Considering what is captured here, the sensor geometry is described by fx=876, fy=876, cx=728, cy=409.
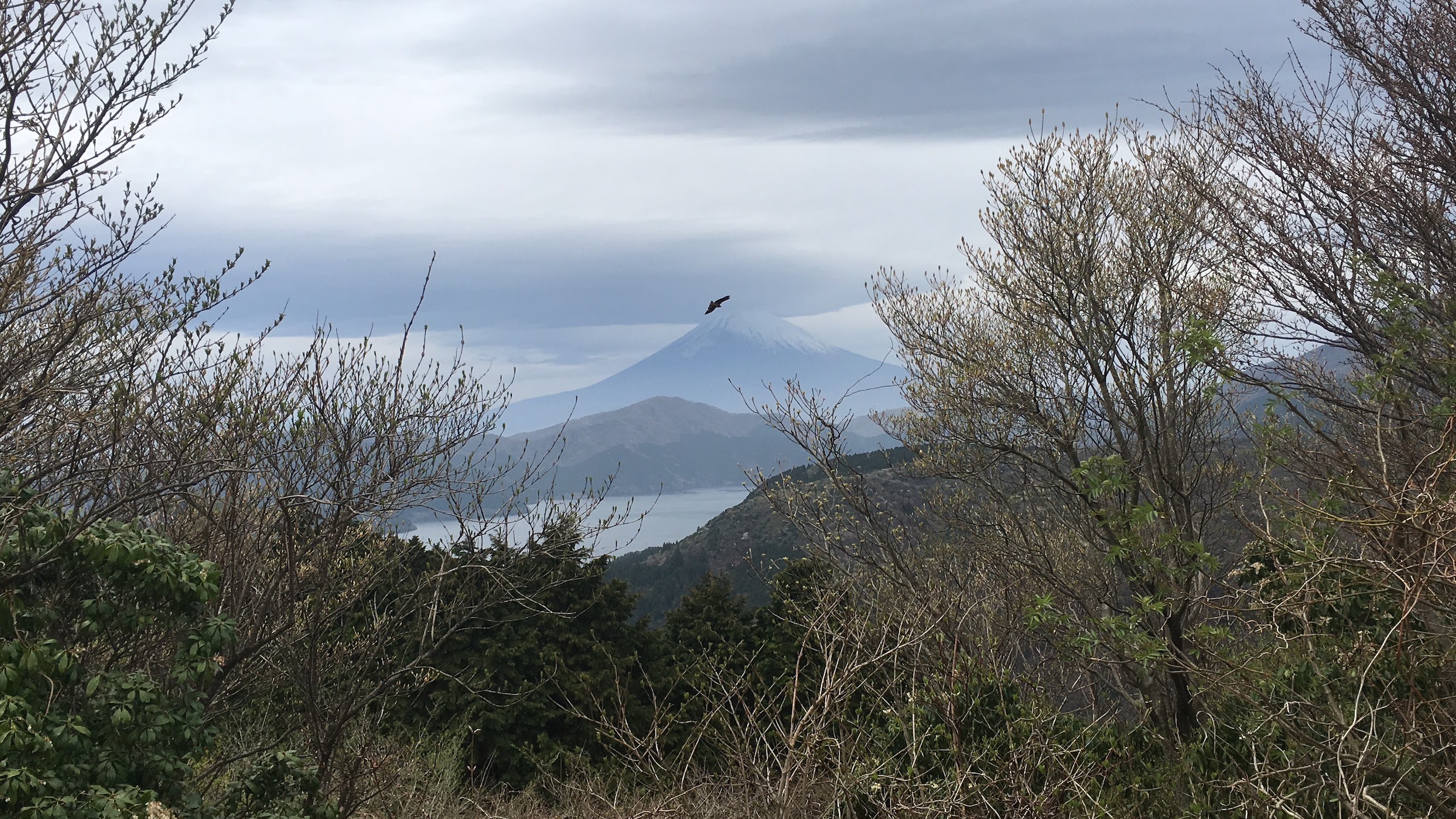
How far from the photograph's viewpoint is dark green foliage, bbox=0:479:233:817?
477 cm

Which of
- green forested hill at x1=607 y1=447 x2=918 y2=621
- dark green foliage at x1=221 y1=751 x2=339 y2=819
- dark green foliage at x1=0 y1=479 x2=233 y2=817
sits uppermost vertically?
dark green foliage at x1=0 y1=479 x2=233 y2=817

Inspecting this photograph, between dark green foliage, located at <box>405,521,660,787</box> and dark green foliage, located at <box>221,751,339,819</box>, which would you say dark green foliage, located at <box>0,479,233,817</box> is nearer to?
dark green foliage, located at <box>221,751,339,819</box>

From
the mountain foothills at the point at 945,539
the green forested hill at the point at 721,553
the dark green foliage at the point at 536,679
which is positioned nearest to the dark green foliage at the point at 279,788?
the mountain foothills at the point at 945,539

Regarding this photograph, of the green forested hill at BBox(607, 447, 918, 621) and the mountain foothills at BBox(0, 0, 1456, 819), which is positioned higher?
the mountain foothills at BBox(0, 0, 1456, 819)

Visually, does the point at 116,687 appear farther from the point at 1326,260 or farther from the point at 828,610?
the point at 1326,260

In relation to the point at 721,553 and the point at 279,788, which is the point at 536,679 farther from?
the point at 721,553

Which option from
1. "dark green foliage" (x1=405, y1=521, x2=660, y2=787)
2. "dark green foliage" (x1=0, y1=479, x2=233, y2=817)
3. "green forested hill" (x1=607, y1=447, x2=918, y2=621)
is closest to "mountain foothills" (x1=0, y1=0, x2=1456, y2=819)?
"dark green foliage" (x1=0, y1=479, x2=233, y2=817)

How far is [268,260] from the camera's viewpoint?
348 inches

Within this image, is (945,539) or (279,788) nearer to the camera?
(279,788)

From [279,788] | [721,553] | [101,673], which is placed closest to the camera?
[101,673]

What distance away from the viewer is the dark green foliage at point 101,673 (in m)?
4.77

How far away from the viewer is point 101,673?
5898 mm

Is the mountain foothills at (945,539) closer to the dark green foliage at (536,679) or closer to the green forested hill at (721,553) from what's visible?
the dark green foliage at (536,679)

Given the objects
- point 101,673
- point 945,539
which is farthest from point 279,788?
point 945,539
